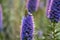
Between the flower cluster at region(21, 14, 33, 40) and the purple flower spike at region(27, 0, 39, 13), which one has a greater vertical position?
the purple flower spike at region(27, 0, 39, 13)

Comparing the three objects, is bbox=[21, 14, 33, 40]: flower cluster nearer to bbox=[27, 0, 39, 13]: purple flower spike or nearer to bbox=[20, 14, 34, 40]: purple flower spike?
bbox=[20, 14, 34, 40]: purple flower spike

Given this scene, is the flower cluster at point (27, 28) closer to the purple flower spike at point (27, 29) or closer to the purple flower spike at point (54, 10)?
the purple flower spike at point (27, 29)

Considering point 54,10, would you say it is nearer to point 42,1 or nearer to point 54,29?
point 54,29

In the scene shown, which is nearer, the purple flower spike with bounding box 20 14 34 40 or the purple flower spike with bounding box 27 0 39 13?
the purple flower spike with bounding box 20 14 34 40

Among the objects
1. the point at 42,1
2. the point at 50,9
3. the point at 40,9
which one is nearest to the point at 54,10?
the point at 50,9

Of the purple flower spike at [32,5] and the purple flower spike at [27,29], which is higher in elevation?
the purple flower spike at [32,5]

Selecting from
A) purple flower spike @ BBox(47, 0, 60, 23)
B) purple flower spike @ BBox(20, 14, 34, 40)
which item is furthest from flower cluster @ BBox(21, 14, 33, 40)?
purple flower spike @ BBox(47, 0, 60, 23)

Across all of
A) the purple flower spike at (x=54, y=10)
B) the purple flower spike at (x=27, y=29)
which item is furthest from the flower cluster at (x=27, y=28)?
the purple flower spike at (x=54, y=10)

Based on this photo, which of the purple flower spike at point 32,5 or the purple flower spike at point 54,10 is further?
the purple flower spike at point 32,5
